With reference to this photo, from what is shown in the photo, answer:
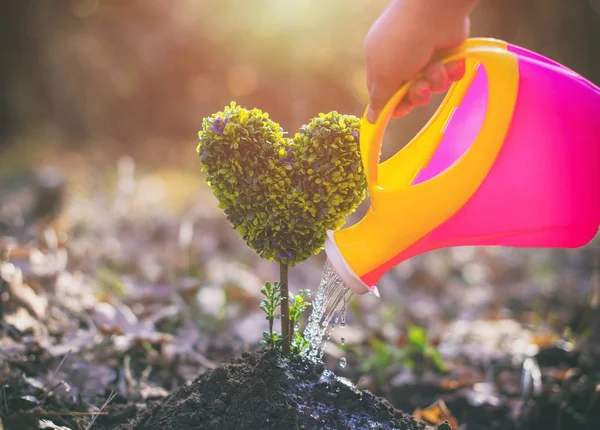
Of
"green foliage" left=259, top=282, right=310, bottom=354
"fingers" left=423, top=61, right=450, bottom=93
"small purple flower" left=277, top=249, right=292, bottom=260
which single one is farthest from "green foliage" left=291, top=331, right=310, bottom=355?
"fingers" left=423, top=61, right=450, bottom=93

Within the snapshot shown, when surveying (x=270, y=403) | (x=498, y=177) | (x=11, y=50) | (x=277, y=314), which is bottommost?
(x=270, y=403)

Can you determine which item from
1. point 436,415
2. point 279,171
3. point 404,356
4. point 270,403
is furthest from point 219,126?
point 404,356

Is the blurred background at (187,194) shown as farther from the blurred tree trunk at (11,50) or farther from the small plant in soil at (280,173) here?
the small plant in soil at (280,173)

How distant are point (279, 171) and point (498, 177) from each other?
2.11ft

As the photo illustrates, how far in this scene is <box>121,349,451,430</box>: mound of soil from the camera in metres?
1.59

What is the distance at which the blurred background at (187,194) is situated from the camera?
2.76 meters

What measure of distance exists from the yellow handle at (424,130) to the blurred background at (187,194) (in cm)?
110

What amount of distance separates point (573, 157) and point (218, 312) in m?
1.94

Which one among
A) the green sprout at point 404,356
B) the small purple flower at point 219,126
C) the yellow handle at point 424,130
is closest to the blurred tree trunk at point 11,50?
the green sprout at point 404,356

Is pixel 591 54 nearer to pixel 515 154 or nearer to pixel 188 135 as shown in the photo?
pixel 188 135

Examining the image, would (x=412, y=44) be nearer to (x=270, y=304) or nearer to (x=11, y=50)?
(x=270, y=304)

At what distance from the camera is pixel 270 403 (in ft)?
5.24

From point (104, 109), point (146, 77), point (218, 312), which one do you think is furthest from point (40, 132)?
point (218, 312)

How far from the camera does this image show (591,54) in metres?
6.79
